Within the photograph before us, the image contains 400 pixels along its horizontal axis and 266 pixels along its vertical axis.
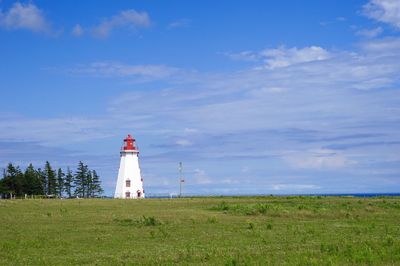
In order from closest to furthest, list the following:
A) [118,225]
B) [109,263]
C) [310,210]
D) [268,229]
Answer: [109,263], [268,229], [118,225], [310,210]

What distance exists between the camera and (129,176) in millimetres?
94438

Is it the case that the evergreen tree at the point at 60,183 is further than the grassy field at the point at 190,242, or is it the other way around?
the evergreen tree at the point at 60,183

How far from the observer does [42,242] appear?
27.0 meters

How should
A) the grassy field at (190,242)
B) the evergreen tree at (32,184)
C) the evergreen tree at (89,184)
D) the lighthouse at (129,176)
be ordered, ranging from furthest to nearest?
the evergreen tree at (89,184) < the evergreen tree at (32,184) < the lighthouse at (129,176) < the grassy field at (190,242)

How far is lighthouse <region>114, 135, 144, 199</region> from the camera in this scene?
9381cm

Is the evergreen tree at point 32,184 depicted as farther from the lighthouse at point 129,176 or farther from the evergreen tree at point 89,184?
the lighthouse at point 129,176

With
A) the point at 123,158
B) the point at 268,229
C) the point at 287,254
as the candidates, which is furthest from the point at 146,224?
the point at 123,158

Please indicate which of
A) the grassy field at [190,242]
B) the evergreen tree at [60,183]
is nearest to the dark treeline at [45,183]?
the evergreen tree at [60,183]

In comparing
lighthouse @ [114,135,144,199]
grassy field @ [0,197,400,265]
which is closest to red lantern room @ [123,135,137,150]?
lighthouse @ [114,135,144,199]

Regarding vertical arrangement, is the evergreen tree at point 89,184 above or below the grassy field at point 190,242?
above

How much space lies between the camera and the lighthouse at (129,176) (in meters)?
93.8

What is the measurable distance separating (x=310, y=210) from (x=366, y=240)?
70.8ft

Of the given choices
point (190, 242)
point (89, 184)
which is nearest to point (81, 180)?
point (89, 184)

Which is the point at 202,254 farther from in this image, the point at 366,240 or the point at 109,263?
the point at 366,240
